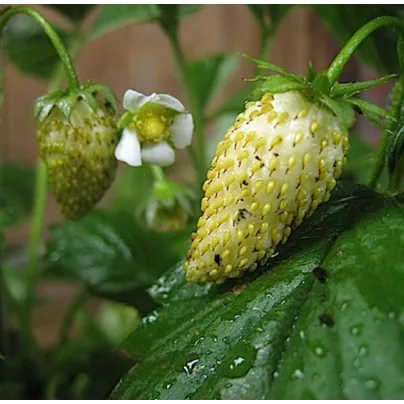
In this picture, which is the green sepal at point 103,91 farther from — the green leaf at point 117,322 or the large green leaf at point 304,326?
the green leaf at point 117,322

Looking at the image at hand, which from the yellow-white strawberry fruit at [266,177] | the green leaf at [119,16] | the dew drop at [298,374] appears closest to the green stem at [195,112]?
the green leaf at [119,16]

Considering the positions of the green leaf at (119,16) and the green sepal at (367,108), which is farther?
the green leaf at (119,16)

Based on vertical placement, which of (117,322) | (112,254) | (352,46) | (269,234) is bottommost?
(117,322)

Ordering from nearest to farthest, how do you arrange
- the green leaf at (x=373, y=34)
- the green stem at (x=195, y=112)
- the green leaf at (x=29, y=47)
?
the green leaf at (x=373, y=34) → the green stem at (x=195, y=112) → the green leaf at (x=29, y=47)

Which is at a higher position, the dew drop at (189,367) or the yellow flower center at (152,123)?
the yellow flower center at (152,123)

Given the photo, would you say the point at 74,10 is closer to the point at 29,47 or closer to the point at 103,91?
the point at 29,47

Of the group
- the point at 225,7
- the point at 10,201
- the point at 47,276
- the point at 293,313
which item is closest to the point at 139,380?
the point at 293,313

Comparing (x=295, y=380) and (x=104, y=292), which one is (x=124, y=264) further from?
(x=295, y=380)

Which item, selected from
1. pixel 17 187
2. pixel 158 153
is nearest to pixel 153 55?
pixel 17 187
